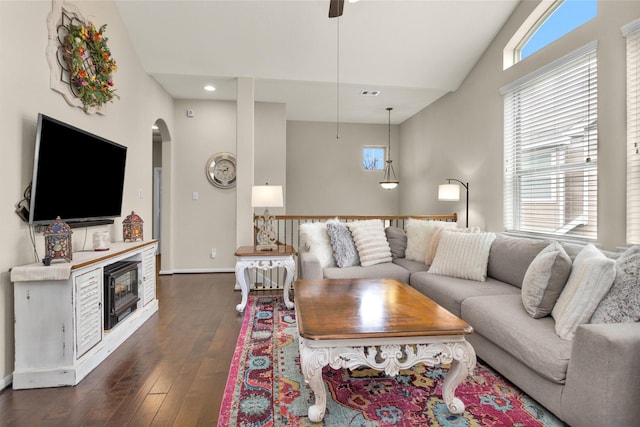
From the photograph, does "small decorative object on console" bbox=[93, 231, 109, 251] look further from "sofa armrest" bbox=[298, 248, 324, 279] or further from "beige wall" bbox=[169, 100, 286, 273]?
"beige wall" bbox=[169, 100, 286, 273]

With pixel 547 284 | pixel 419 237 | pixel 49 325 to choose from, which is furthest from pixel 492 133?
pixel 49 325

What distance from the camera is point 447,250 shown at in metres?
3.22

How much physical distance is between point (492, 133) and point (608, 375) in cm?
331

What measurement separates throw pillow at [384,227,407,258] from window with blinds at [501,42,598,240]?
1197mm

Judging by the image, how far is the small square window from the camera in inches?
278

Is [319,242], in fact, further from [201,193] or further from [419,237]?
[201,193]

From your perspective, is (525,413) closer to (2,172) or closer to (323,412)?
(323,412)

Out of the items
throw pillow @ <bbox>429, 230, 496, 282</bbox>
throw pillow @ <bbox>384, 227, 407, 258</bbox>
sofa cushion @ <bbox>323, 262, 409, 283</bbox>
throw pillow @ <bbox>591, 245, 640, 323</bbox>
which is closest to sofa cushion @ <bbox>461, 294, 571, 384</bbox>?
throw pillow @ <bbox>591, 245, 640, 323</bbox>

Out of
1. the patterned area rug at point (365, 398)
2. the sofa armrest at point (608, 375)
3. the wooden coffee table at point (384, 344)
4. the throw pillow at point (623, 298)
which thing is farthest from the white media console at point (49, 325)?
the throw pillow at point (623, 298)

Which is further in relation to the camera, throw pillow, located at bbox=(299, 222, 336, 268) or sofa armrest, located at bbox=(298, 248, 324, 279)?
throw pillow, located at bbox=(299, 222, 336, 268)

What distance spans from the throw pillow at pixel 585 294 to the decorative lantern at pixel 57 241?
3032mm

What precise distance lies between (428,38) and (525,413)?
3.86m

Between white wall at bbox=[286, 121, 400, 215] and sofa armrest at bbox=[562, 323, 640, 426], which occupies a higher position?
white wall at bbox=[286, 121, 400, 215]

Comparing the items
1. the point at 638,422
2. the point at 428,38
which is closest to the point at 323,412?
the point at 638,422
